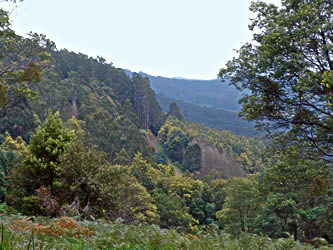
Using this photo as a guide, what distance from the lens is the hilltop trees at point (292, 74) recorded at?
816 centimetres

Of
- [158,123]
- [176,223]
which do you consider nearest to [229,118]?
[158,123]

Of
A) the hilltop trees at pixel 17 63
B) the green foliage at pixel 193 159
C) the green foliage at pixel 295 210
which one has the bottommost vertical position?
the green foliage at pixel 193 159

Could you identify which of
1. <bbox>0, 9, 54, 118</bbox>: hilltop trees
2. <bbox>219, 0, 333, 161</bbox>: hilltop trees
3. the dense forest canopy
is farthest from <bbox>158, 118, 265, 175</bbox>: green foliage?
<bbox>0, 9, 54, 118</bbox>: hilltop trees

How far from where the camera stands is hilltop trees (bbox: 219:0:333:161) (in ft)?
26.8

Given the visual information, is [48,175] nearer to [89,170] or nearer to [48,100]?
[89,170]

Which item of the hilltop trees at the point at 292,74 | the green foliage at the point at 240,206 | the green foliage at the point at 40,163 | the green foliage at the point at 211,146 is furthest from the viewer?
the green foliage at the point at 211,146

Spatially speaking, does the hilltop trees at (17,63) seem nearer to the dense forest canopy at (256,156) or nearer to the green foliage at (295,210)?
the dense forest canopy at (256,156)

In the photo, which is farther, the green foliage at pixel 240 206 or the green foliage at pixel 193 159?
the green foliage at pixel 193 159

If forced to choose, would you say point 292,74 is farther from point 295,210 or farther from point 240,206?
point 240,206

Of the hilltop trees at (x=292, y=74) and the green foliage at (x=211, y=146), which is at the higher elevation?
the hilltop trees at (x=292, y=74)

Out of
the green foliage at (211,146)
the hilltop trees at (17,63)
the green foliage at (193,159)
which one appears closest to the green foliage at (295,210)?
the hilltop trees at (17,63)

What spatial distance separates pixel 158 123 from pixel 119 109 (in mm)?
14632

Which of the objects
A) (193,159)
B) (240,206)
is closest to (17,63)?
(240,206)

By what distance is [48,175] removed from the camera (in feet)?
49.8
